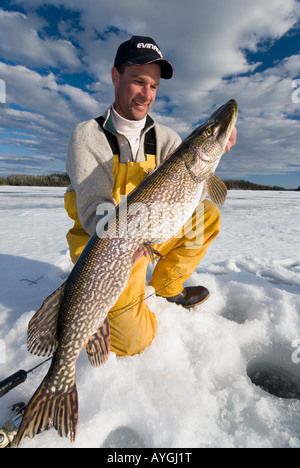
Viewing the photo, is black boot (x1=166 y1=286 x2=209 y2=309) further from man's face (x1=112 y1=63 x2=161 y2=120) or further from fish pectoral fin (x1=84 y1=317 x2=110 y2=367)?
man's face (x1=112 y1=63 x2=161 y2=120)

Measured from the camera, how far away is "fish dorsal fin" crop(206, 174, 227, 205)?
2076mm

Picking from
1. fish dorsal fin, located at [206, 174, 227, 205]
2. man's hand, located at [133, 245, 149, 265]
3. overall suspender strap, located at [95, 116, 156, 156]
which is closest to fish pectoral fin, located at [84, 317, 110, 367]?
man's hand, located at [133, 245, 149, 265]

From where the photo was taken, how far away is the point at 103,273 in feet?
5.45

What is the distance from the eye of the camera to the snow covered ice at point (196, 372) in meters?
1.42

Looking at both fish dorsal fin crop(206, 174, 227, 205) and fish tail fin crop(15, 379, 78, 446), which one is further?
fish dorsal fin crop(206, 174, 227, 205)

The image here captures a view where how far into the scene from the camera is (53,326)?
1.54 metres

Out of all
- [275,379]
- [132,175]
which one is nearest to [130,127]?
[132,175]

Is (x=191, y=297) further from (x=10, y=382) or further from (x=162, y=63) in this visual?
(x=162, y=63)

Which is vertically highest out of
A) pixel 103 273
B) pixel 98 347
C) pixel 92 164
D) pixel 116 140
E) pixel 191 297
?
pixel 116 140

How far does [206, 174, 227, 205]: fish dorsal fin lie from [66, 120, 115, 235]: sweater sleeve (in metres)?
0.81

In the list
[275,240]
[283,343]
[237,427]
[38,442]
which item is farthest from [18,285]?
[275,240]

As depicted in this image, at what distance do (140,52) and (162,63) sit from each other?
25cm

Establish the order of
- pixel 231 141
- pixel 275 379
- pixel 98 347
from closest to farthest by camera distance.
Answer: pixel 98 347, pixel 275 379, pixel 231 141
